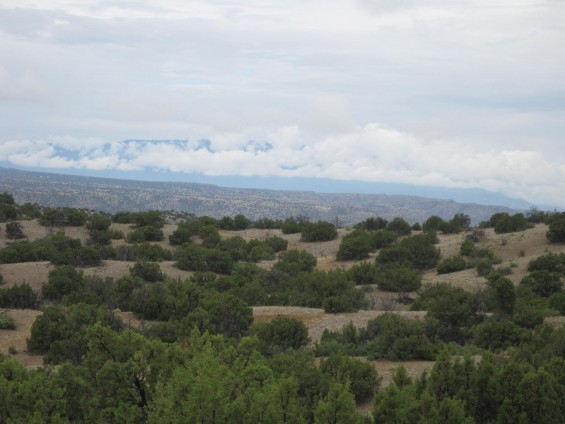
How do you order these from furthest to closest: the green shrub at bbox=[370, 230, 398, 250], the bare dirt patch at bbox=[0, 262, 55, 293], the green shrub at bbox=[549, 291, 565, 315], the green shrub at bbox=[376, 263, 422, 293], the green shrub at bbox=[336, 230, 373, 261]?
the green shrub at bbox=[370, 230, 398, 250], the green shrub at bbox=[336, 230, 373, 261], the green shrub at bbox=[376, 263, 422, 293], the bare dirt patch at bbox=[0, 262, 55, 293], the green shrub at bbox=[549, 291, 565, 315]

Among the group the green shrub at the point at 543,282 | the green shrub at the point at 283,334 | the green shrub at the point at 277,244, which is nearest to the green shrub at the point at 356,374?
the green shrub at the point at 283,334

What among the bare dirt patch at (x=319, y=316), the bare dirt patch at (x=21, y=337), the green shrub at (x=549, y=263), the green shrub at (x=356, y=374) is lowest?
the bare dirt patch at (x=21, y=337)

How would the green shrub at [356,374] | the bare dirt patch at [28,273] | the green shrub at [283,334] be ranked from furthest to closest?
the bare dirt patch at [28,273] < the green shrub at [283,334] < the green shrub at [356,374]

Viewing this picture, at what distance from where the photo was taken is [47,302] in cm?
2570

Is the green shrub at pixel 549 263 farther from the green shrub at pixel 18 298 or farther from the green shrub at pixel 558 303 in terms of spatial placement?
the green shrub at pixel 18 298

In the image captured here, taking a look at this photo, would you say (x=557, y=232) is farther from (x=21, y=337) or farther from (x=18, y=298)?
(x=21, y=337)

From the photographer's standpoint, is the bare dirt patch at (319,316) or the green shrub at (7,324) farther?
the bare dirt patch at (319,316)

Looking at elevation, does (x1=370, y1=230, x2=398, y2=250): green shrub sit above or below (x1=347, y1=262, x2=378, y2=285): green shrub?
above

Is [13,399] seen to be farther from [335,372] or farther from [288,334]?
[288,334]

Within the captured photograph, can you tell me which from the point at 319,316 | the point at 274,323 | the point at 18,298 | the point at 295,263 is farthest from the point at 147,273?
the point at 274,323

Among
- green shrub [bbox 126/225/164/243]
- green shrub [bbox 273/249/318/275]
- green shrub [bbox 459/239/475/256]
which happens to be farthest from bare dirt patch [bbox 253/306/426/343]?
green shrub [bbox 126/225/164/243]

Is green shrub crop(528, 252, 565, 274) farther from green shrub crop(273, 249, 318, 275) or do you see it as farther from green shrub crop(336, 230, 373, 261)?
green shrub crop(273, 249, 318, 275)

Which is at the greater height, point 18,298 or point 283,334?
point 283,334

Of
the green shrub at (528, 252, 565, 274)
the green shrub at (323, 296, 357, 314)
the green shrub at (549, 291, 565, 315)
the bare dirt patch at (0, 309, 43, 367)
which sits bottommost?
the bare dirt patch at (0, 309, 43, 367)
